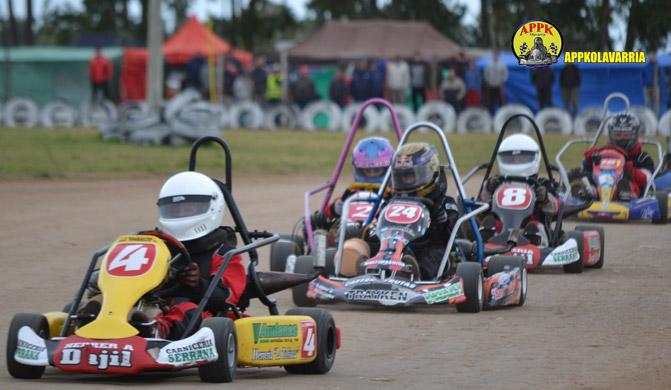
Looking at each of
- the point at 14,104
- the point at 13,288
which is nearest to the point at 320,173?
the point at 13,288

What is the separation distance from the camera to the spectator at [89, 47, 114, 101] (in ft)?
134

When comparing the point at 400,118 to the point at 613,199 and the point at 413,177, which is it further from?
the point at 413,177

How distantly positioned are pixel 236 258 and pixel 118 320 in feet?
4.41

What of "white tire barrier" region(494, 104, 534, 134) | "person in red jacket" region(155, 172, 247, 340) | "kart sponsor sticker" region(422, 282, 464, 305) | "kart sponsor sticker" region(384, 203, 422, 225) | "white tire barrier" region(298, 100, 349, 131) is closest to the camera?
"person in red jacket" region(155, 172, 247, 340)

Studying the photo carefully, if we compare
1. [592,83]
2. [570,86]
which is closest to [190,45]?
[592,83]

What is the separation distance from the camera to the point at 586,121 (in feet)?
110

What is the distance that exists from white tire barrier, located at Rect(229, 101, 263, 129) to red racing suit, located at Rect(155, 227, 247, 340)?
31114 mm

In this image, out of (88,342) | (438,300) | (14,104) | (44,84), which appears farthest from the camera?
(44,84)

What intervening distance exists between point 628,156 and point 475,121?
17605mm

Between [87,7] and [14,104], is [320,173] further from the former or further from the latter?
[87,7]

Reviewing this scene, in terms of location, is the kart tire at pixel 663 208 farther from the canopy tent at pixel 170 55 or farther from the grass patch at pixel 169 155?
the canopy tent at pixel 170 55

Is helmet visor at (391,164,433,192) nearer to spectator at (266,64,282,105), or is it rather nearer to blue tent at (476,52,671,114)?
blue tent at (476,52,671,114)

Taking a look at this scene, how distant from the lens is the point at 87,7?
71.4m

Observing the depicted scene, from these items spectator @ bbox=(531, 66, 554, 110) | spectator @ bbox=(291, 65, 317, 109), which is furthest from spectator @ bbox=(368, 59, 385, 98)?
spectator @ bbox=(531, 66, 554, 110)
